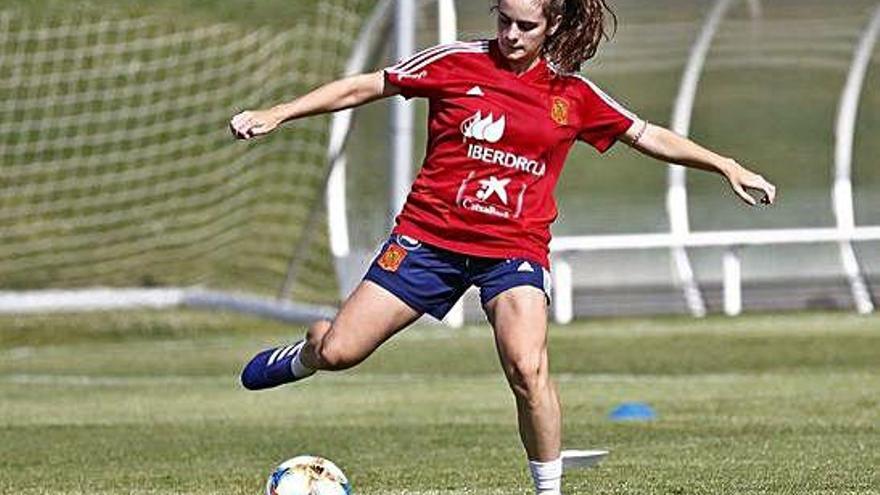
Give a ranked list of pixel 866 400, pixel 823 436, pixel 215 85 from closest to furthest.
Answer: pixel 823 436
pixel 866 400
pixel 215 85

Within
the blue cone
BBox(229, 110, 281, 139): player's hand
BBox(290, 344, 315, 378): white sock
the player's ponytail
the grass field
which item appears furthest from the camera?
the blue cone

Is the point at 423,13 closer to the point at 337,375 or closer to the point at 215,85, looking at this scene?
the point at 337,375

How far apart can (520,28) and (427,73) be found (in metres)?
0.41

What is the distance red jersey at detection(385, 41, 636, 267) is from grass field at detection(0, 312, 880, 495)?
52.5 inches

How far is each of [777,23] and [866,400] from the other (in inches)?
319

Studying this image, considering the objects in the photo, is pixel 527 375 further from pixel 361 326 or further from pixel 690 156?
pixel 690 156

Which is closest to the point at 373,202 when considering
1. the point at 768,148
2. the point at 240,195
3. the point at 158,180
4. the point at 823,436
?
the point at 768,148

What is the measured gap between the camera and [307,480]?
7.36 m

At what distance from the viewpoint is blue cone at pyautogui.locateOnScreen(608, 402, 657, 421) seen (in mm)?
11922

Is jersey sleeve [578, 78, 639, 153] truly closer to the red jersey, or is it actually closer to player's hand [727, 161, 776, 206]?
the red jersey

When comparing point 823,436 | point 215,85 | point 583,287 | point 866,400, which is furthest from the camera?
point 215,85

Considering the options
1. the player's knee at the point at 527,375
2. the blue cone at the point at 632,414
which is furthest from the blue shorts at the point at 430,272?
the blue cone at the point at 632,414

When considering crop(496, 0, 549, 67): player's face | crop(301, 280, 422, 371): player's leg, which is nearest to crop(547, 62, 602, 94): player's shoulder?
crop(496, 0, 549, 67): player's face

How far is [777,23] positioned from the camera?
66.1 ft
